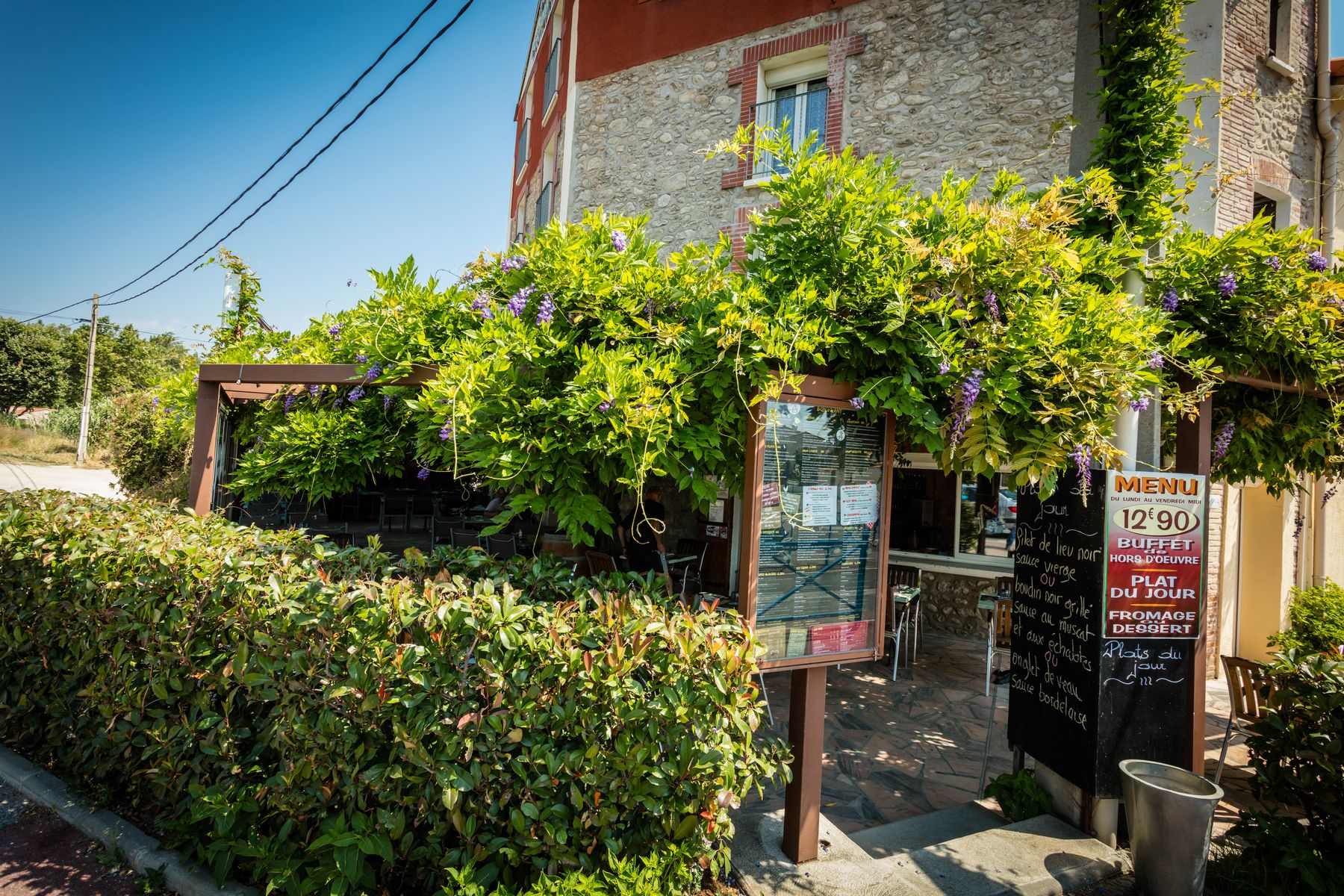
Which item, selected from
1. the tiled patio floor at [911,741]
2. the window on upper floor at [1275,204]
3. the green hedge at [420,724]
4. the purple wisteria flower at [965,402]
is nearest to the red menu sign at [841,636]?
the green hedge at [420,724]

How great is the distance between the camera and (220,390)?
6074 millimetres

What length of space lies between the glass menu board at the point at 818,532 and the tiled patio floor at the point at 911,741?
4.67ft

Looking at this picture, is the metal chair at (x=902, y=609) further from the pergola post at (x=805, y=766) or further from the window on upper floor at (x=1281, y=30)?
the window on upper floor at (x=1281, y=30)

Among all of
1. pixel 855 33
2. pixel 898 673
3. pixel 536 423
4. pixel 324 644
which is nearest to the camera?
pixel 324 644

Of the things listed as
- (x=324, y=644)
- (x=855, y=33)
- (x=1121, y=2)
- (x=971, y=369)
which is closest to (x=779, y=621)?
(x=971, y=369)

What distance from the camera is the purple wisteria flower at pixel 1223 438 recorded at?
5.05 m

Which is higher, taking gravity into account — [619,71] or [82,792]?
[619,71]

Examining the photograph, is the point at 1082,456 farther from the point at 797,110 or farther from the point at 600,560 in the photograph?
the point at 797,110

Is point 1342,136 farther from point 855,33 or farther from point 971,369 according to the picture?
point 971,369

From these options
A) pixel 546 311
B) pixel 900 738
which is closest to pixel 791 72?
pixel 546 311

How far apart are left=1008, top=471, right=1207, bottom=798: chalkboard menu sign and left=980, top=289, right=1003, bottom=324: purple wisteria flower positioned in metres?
1.20

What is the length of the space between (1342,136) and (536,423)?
37.1ft

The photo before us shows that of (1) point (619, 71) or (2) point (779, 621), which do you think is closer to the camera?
(2) point (779, 621)

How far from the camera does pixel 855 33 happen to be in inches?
326
